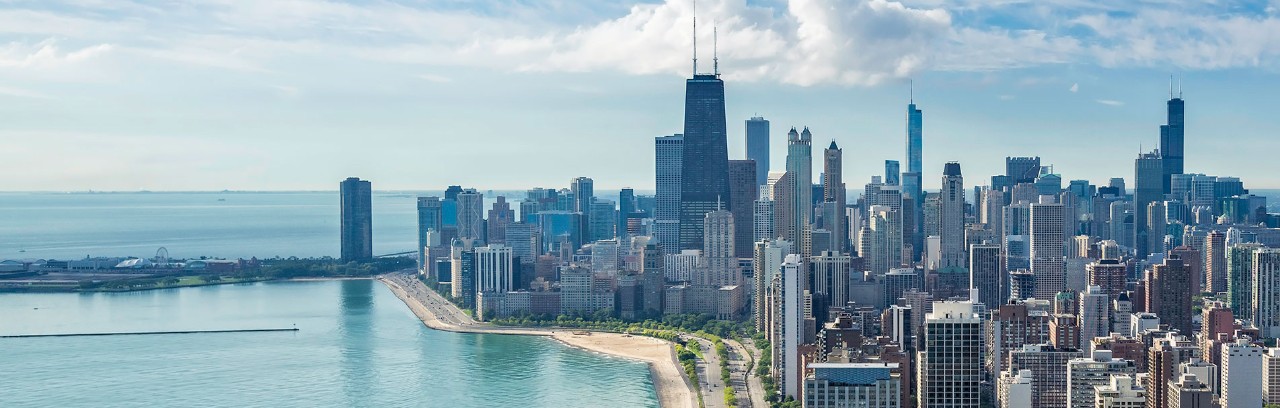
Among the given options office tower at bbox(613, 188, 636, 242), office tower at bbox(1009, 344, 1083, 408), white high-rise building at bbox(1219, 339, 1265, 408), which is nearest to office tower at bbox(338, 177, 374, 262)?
office tower at bbox(613, 188, 636, 242)

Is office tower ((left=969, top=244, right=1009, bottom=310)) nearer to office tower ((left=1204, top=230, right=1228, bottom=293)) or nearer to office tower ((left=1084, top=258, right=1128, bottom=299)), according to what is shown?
office tower ((left=1084, top=258, right=1128, bottom=299))

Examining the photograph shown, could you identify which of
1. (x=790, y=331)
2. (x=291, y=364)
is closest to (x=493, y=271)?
(x=291, y=364)

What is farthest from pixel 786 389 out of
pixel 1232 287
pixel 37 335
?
pixel 37 335

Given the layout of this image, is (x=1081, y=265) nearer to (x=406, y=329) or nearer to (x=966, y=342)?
(x=406, y=329)

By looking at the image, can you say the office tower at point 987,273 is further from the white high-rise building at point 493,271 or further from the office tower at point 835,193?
the white high-rise building at point 493,271

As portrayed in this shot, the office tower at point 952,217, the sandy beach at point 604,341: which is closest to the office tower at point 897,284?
the sandy beach at point 604,341

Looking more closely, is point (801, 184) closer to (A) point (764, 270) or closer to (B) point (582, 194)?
(A) point (764, 270)
